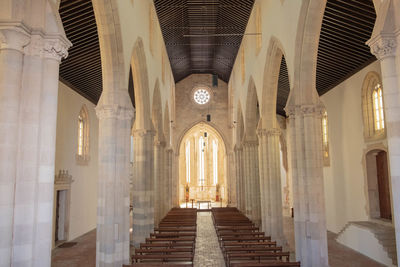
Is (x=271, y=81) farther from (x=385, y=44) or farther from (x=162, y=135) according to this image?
(x=385, y=44)

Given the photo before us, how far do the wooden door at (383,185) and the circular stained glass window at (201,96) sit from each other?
62.6ft

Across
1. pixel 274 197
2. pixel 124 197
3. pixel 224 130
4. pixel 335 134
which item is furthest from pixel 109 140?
pixel 224 130

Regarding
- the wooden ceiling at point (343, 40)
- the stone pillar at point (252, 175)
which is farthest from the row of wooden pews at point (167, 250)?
the wooden ceiling at point (343, 40)

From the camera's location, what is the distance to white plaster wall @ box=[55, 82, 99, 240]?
49.2ft

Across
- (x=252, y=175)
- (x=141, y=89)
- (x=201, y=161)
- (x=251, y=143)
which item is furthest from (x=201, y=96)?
(x=141, y=89)

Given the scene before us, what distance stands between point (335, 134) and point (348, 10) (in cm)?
736

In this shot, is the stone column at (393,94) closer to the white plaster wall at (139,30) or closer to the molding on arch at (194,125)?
the white plaster wall at (139,30)

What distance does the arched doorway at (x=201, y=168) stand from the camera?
37625mm

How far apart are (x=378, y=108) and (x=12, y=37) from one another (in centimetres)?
1274

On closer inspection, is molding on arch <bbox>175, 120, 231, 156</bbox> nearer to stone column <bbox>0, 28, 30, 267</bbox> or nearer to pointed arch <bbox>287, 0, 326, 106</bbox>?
pointed arch <bbox>287, 0, 326, 106</bbox>

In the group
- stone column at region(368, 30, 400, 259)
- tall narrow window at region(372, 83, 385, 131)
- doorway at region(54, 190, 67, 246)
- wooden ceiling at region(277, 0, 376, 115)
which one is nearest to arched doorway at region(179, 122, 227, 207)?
doorway at region(54, 190, 67, 246)

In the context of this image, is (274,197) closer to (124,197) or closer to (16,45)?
(124,197)

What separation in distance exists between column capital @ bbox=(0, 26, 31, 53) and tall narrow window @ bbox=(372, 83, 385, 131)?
40.6 ft

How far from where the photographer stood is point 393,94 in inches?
213
